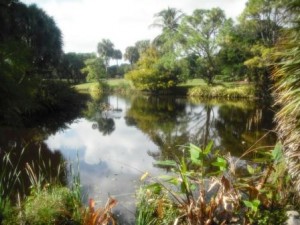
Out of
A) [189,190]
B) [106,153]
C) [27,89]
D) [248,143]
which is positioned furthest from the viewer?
[27,89]

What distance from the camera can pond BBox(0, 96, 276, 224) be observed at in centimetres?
752

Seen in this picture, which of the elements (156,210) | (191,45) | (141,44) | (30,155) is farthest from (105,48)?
(156,210)

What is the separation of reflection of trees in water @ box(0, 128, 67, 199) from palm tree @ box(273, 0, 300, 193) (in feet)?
15.5

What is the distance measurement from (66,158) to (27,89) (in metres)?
5.86

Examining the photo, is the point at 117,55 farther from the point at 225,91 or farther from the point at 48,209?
the point at 48,209

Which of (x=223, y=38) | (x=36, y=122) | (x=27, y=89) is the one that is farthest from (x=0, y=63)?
(x=223, y=38)

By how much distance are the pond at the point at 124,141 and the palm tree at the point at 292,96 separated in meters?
1.12

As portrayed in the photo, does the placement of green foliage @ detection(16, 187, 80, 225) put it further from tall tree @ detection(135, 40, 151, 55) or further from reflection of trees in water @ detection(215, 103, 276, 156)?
tall tree @ detection(135, 40, 151, 55)

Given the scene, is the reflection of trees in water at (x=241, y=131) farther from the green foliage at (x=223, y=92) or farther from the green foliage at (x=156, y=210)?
the green foliage at (x=223, y=92)

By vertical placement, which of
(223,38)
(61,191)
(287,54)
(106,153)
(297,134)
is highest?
(223,38)

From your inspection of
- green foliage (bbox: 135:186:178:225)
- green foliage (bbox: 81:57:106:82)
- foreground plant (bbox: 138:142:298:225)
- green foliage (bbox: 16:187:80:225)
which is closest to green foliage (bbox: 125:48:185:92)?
green foliage (bbox: 81:57:106:82)

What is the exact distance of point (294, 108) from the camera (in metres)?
3.29

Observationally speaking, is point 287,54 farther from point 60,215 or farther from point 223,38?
point 223,38

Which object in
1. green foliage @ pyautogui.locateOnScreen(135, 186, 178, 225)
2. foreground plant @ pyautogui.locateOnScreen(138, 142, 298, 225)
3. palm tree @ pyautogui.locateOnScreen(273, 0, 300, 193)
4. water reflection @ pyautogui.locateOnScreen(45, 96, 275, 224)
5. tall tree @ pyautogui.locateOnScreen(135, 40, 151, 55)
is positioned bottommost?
water reflection @ pyautogui.locateOnScreen(45, 96, 275, 224)
